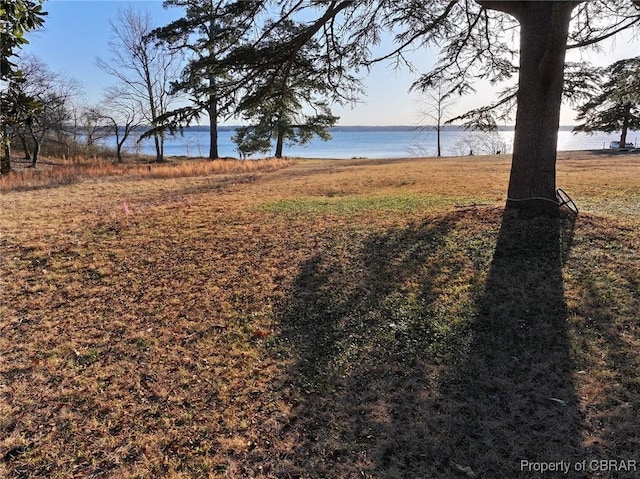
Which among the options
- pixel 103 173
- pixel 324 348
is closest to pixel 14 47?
pixel 324 348

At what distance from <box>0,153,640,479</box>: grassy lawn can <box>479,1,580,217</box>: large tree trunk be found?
1.39 ft

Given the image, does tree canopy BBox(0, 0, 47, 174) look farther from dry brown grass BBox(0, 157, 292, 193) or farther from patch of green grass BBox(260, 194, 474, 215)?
dry brown grass BBox(0, 157, 292, 193)

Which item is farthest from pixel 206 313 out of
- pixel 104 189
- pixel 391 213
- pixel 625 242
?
pixel 104 189

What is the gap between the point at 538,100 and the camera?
4.67 metres

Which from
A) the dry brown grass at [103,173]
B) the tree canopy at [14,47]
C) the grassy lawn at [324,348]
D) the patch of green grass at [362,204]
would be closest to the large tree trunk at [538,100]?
the grassy lawn at [324,348]

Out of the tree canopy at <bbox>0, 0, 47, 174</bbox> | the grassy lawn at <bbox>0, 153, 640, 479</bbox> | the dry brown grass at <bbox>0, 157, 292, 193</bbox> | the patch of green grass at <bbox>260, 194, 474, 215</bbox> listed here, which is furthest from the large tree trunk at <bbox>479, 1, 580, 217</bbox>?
the dry brown grass at <bbox>0, 157, 292, 193</bbox>

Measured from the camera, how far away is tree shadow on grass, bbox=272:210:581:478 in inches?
82.4

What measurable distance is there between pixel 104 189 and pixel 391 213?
7578 mm

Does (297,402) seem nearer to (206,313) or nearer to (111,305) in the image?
(206,313)

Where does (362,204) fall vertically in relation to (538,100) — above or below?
below

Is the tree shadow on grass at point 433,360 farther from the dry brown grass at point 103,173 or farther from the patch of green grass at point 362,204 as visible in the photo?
the dry brown grass at point 103,173

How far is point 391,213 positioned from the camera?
20.8ft

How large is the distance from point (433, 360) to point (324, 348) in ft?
2.68

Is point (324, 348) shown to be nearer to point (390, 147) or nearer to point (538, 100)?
point (538, 100)
